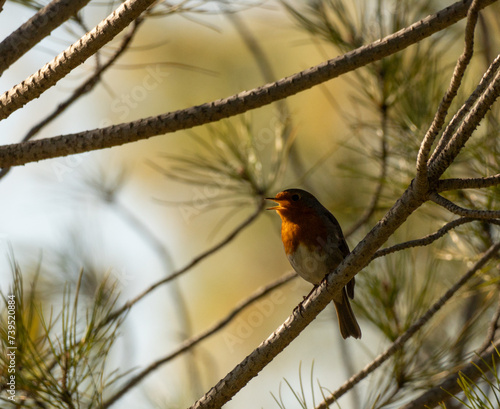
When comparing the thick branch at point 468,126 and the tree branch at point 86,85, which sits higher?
the tree branch at point 86,85

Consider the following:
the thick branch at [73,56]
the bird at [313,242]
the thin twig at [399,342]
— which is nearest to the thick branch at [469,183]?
the thin twig at [399,342]

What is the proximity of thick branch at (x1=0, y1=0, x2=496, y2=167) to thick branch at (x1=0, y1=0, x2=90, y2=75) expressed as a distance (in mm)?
304

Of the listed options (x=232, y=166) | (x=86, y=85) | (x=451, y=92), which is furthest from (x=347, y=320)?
(x=451, y=92)

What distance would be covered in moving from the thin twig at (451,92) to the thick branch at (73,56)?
3.12 feet

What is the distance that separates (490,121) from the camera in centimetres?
336

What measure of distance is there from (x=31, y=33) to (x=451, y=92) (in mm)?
1412

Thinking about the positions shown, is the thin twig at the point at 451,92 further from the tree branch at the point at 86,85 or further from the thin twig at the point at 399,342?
the tree branch at the point at 86,85

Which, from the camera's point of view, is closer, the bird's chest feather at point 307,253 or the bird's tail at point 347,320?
the bird's chest feather at point 307,253

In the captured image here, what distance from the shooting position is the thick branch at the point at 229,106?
84.5 inches

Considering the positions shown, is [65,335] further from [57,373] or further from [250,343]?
[250,343]

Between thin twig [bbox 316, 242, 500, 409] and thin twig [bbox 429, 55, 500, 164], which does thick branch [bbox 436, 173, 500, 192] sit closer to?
thin twig [bbox 429, 55, 500, 164]

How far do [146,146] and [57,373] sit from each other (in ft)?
13.2

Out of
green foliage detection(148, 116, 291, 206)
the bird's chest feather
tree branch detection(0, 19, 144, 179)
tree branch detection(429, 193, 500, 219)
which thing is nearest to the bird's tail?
the bird's chest feather

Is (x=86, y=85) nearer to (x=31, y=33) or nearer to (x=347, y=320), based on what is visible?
(x=31, y=33)
